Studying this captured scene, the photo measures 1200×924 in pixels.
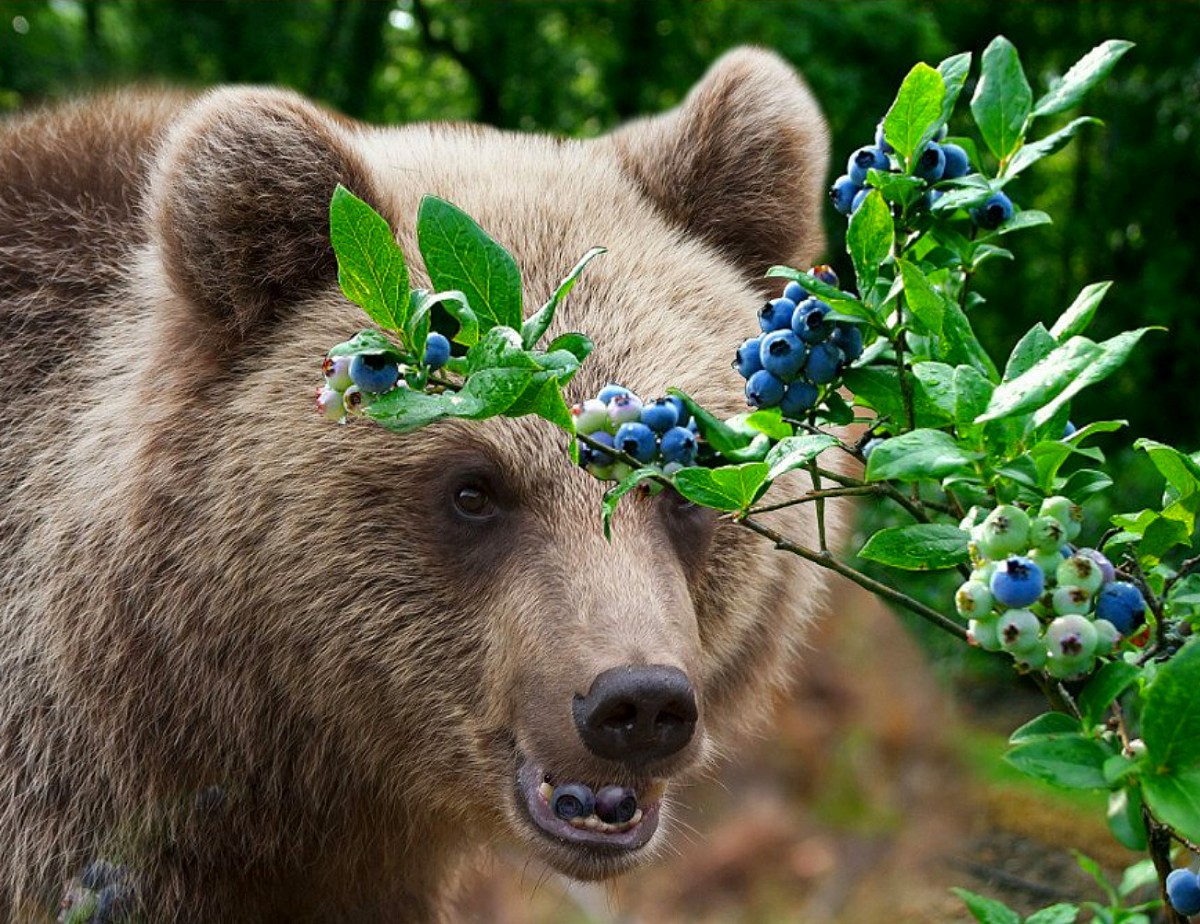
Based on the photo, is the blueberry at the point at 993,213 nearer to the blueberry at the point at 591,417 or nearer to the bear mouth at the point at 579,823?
the blueberry at the point at 591,417

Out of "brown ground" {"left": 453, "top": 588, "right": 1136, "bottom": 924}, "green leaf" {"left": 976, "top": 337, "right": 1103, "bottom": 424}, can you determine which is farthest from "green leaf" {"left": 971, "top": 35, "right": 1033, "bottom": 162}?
"brown ground" {"left": 453, "top": 588, "right": 1136, "bottom": 924}

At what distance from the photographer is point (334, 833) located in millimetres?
2934

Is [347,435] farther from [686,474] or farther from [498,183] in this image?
[686,474]

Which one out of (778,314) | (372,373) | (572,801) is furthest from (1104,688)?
(572,801)

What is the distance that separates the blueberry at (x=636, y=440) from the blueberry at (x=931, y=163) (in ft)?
1.55

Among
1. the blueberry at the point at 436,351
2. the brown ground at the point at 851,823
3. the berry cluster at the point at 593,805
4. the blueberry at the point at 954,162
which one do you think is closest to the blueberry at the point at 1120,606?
the blueberry at the point at 954,162

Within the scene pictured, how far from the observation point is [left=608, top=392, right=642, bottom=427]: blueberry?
156 centimetres

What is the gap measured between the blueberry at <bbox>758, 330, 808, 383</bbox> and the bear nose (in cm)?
71

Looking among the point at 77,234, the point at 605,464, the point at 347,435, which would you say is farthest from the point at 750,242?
the point at 605,464

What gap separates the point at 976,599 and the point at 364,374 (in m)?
0.63

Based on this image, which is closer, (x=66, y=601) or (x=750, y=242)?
(x=66, y=601)

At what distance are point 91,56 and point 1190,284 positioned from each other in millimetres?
5910

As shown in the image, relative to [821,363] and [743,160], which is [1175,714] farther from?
[743,160]

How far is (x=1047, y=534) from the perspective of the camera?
4.30 ft
